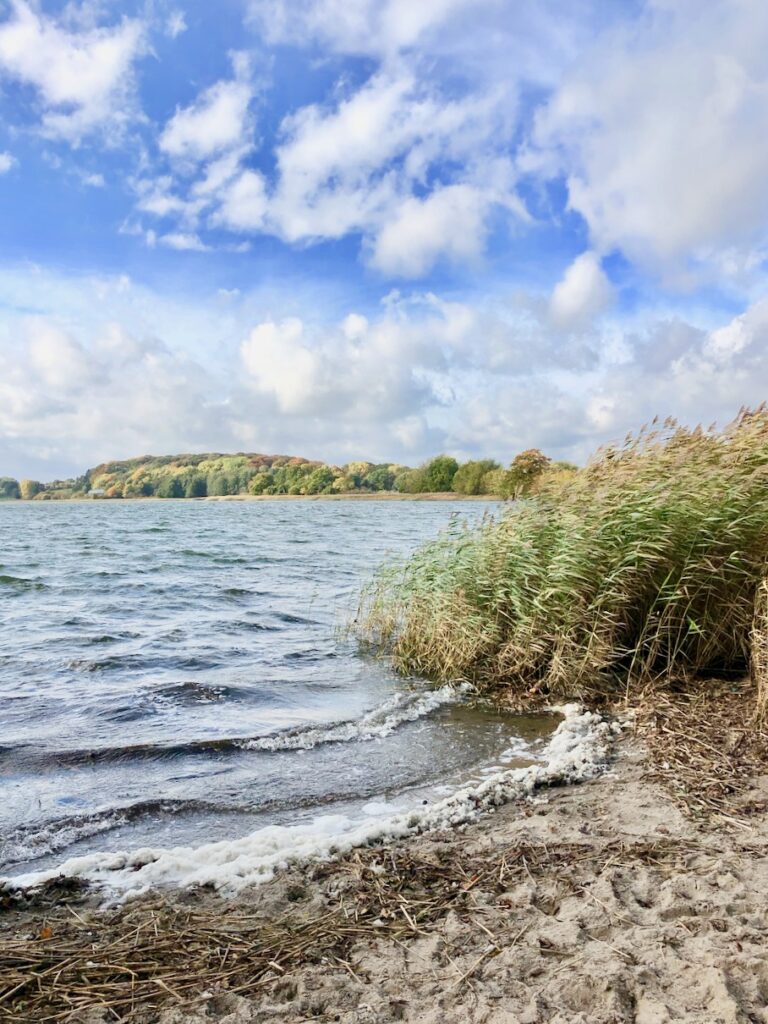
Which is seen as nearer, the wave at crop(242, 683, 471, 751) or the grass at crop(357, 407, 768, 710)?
the wave at crop(242, 683, 471, 751)

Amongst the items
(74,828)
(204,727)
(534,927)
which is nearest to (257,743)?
(204,727)

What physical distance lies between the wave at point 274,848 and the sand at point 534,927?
238mm

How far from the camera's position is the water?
20.5 ft

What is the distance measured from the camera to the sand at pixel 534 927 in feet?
10.3

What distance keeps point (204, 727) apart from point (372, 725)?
2145 mm

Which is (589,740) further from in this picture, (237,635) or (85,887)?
(237,635)

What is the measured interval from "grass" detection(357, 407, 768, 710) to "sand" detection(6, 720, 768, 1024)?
12.4 ft

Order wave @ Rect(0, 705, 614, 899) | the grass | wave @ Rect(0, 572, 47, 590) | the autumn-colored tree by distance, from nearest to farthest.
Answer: wave @ Rect(0, 705, 614, 899)
the grass
the autumn-colored tree
wave @ Rect(0, 572, 47, 590)

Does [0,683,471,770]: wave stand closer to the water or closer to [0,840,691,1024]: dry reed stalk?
the water

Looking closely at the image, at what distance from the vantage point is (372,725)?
29.0ft

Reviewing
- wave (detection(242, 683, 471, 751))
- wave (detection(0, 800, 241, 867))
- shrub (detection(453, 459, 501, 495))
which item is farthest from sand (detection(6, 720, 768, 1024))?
shrub (detection(453, 459, 501, 495))

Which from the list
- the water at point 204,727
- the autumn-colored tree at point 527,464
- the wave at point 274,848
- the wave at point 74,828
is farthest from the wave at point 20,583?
the wave at point 274,848

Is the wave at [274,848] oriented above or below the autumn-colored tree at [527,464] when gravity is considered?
below

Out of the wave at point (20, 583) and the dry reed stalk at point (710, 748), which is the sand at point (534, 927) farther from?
the wave at point (20, 583)
